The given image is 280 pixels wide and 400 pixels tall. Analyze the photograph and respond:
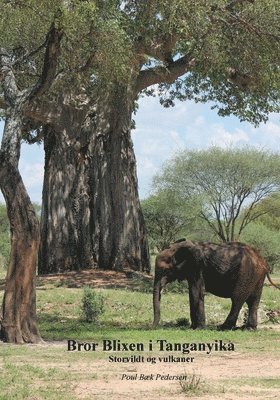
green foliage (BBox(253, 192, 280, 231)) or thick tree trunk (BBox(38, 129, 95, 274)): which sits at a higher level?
green foliage (BBox(253, 192, 280, 231))

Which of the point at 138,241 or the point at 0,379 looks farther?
the point at 138,241

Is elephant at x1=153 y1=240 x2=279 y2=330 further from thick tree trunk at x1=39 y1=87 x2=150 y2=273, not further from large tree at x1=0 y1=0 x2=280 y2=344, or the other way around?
thick tree trunk at x1=39 y1=87 x2=150 y2=273

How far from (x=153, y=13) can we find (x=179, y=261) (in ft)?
22.9

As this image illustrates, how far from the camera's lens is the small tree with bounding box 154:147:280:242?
4925 centimetres

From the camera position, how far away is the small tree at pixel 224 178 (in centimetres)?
4925

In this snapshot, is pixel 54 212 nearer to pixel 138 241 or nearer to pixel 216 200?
pixel 138 241

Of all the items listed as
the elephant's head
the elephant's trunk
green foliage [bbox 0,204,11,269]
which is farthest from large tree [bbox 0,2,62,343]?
green foliage [bbox 0,204,11,269]

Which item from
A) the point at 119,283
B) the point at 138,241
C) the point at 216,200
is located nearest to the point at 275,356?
the point at 119,283

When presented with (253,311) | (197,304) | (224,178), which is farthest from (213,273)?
(224,178)

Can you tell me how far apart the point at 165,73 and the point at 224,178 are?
934 inches

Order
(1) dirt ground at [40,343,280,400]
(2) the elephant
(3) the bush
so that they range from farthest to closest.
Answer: (3) the bush → (2) the elephant → (1) dirt ground at [40,343,280,400]

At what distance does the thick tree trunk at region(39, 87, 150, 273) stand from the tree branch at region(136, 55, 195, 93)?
747mm

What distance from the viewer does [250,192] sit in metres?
49.8

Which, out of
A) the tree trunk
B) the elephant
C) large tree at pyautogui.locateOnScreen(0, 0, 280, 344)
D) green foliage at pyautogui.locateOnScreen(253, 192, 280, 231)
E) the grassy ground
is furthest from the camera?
green foliage at pyautogui.locateOnScreen(253, 192, 280, 231)
